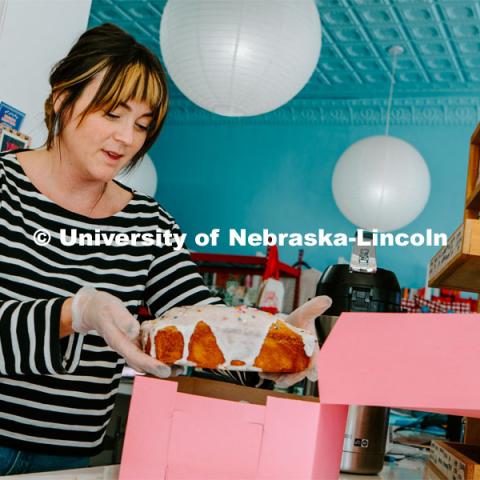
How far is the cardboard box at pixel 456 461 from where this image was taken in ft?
3.73

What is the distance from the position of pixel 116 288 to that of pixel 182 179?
511 cm

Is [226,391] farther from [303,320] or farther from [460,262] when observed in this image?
[460,262]

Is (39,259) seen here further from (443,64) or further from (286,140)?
(286,140)

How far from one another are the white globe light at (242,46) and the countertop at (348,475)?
143cm

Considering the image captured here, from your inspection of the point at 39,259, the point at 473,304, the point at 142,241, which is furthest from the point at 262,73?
the point at 473,304

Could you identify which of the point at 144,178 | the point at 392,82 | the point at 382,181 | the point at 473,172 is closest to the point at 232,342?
→ the point at 473,172

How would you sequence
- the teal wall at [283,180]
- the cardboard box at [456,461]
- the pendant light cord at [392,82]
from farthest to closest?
the teal wall at [283,180] → the pendant light cord at [392,82] → the cardboard box at [456,461]

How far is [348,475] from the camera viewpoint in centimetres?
141

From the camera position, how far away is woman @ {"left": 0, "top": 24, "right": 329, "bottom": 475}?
1.19m

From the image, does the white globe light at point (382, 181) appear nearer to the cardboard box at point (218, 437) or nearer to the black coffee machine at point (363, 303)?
the black coffee machine at point (363, 303)

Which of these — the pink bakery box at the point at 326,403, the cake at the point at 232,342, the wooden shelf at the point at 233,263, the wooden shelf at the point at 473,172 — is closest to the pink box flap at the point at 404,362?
the pink bakery box at the point at 326,403

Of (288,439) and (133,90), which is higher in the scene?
(133,90)

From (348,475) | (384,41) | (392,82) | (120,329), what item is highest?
(384,41)

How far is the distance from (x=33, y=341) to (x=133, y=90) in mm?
513
